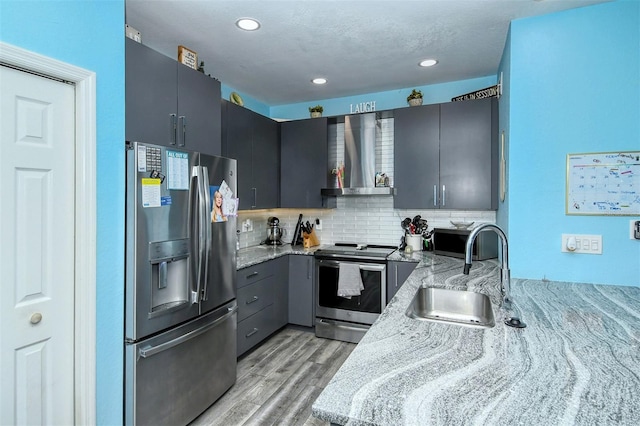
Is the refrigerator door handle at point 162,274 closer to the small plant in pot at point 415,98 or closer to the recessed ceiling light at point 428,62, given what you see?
the recessed ceiling light at point 428,62

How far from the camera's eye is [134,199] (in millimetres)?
1744

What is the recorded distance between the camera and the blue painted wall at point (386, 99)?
3383mm

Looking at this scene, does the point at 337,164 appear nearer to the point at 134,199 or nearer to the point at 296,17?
the point at 296,17

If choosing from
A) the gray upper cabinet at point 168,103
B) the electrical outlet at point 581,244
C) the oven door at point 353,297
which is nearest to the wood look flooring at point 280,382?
the oven door at point 353,297

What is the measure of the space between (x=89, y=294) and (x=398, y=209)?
9.61ft

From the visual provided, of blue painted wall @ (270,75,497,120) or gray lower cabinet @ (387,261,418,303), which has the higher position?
blue painted wall @ (270,75,497,120)

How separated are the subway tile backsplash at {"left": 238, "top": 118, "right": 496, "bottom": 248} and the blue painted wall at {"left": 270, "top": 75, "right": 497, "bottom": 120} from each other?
231mm

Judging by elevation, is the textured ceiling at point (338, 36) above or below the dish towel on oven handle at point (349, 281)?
above

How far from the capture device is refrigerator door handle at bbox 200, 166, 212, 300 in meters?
2.11

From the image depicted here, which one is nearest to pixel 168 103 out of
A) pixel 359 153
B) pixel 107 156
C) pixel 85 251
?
pixel 107 156

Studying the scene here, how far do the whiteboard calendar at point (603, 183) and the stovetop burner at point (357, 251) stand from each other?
1.62m

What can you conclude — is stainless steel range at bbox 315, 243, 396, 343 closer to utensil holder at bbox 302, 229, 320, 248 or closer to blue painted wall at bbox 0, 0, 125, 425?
utensil holder at bbox 302, 229, 320, 248

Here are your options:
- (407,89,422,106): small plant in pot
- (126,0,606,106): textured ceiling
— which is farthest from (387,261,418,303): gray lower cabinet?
(126,0,606,106): textured ceiling

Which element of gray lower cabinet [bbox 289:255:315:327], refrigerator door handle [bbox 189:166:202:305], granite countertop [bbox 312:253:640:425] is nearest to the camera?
granite countertop [bbox 312:253:640:425]
